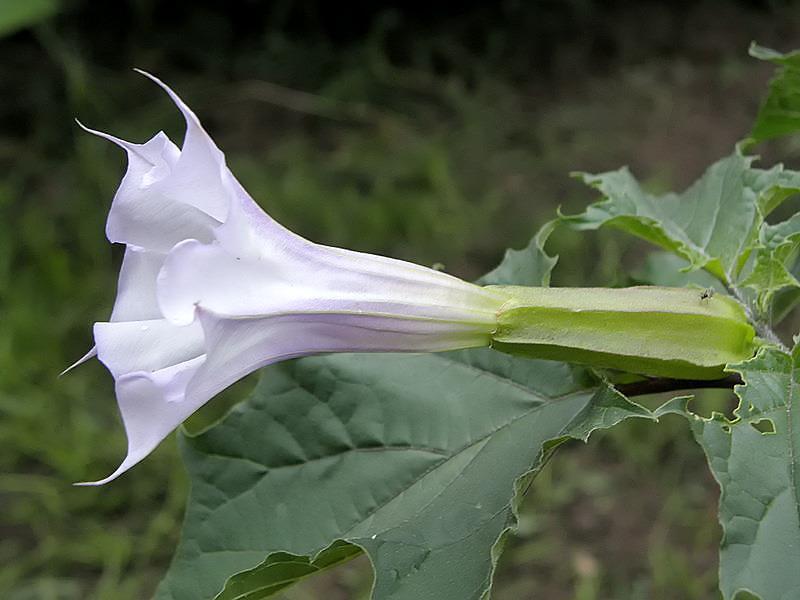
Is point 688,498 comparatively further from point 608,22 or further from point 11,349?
point 608,22

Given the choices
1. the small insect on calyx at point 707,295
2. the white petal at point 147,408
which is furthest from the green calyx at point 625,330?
the white petal at point 147,408

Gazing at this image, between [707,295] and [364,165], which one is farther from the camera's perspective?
[364,165]

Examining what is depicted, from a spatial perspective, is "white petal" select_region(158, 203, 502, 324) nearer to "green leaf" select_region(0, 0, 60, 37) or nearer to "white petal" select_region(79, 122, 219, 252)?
"white petal" select_region(79, 122, 219, 252)

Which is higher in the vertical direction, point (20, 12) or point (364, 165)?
point (20, 12)

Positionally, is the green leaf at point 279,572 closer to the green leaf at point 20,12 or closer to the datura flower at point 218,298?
the datura flower at point 218,298

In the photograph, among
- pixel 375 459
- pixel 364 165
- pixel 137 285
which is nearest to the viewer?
pixel 137 285

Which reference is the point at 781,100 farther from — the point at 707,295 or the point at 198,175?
the point at 198,175

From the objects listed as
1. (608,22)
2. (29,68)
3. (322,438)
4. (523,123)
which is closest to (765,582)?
(322,438)

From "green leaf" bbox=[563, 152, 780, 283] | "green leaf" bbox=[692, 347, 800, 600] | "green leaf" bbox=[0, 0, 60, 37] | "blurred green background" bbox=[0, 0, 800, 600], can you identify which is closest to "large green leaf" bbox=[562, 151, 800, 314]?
"green leaf" bbox=[563, 152, 780, 283]

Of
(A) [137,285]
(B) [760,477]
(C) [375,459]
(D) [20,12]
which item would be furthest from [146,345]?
(D) [20,12]
